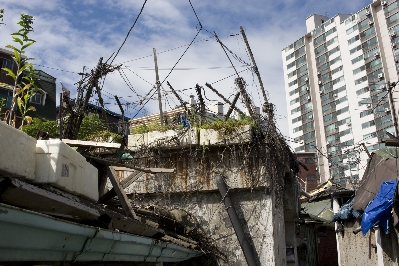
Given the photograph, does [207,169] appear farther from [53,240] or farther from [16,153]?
[53,240]

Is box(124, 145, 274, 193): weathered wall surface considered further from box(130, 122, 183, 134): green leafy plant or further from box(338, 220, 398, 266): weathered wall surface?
box(338, 220, 398, 266): weathered wall surface

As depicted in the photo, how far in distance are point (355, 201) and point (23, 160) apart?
13906mm

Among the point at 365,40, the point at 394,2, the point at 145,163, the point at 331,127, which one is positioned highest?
the point at 394,2

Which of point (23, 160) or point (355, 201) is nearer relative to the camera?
point (23, 160)

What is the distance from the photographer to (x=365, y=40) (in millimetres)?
62094

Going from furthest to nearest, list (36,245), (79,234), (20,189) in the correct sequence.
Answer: (20,189) → (79,234) → (36,245)

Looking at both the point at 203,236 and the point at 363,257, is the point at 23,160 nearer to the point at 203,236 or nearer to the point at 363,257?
the point at 203,236

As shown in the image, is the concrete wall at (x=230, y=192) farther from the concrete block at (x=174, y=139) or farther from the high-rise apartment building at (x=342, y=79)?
the high-rise apartment building at (x=342, y=79)

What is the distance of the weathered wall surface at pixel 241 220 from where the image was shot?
26.5 feet

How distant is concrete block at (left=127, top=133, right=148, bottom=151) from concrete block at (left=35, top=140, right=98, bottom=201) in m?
4.10

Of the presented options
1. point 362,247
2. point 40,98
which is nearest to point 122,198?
point 362,247

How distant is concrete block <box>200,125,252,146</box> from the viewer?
28.2ft

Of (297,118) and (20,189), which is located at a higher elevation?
(297,118)

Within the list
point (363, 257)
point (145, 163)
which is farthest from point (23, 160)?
point (363, 257)
